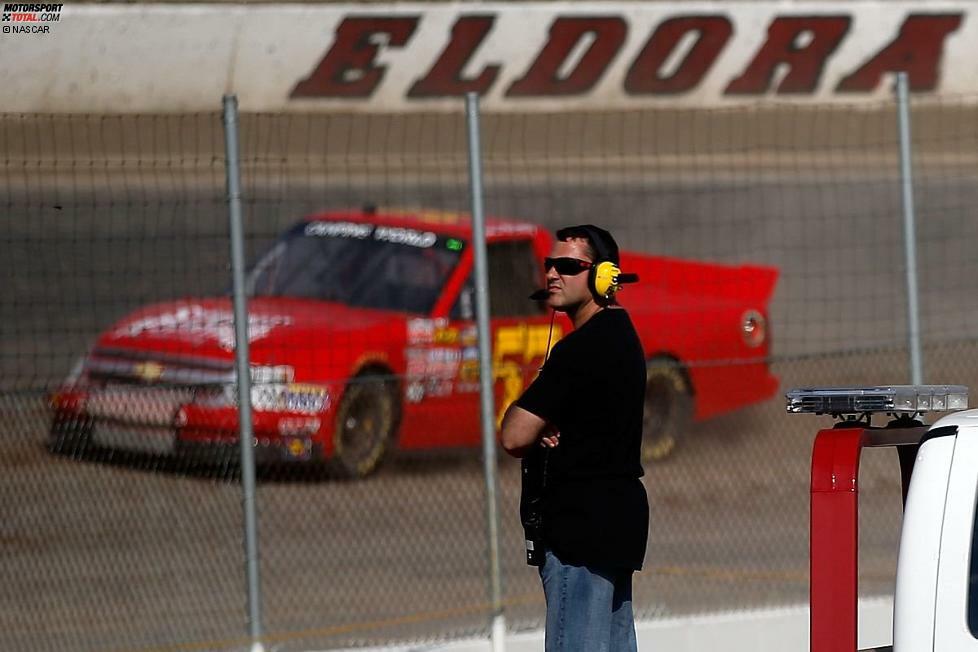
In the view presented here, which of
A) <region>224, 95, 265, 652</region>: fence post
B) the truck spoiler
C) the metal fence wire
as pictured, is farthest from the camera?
the truck spoiler

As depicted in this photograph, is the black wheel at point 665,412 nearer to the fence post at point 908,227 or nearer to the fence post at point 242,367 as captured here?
the fence post at point 908,227

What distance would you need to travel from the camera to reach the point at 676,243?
60.5 feet

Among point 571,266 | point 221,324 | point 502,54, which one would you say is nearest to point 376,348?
point 221,324

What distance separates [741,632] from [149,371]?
10.1 feet

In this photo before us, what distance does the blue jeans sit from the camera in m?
4.53

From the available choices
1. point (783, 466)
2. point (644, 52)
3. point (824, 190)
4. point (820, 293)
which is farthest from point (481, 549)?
point (644, 52)

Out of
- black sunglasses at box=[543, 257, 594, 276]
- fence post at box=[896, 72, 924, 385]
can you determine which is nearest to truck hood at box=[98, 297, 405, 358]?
fence post at box=[896, 72, 924, 385]

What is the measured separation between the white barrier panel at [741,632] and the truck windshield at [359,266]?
4.03 meters

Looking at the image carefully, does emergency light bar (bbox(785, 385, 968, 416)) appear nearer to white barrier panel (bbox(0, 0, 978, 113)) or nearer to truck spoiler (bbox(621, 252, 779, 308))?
truck spoiler (bbox(621, 252, 779, 308))

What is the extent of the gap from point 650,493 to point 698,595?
145cm

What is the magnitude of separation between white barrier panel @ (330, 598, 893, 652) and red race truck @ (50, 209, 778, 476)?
1128 mm

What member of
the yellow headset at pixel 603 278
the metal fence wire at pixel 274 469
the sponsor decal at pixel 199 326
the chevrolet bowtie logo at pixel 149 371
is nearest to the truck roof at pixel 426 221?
the metal fence wire at pixel 274 469

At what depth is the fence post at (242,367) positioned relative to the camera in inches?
247

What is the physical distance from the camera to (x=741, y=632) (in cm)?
727
